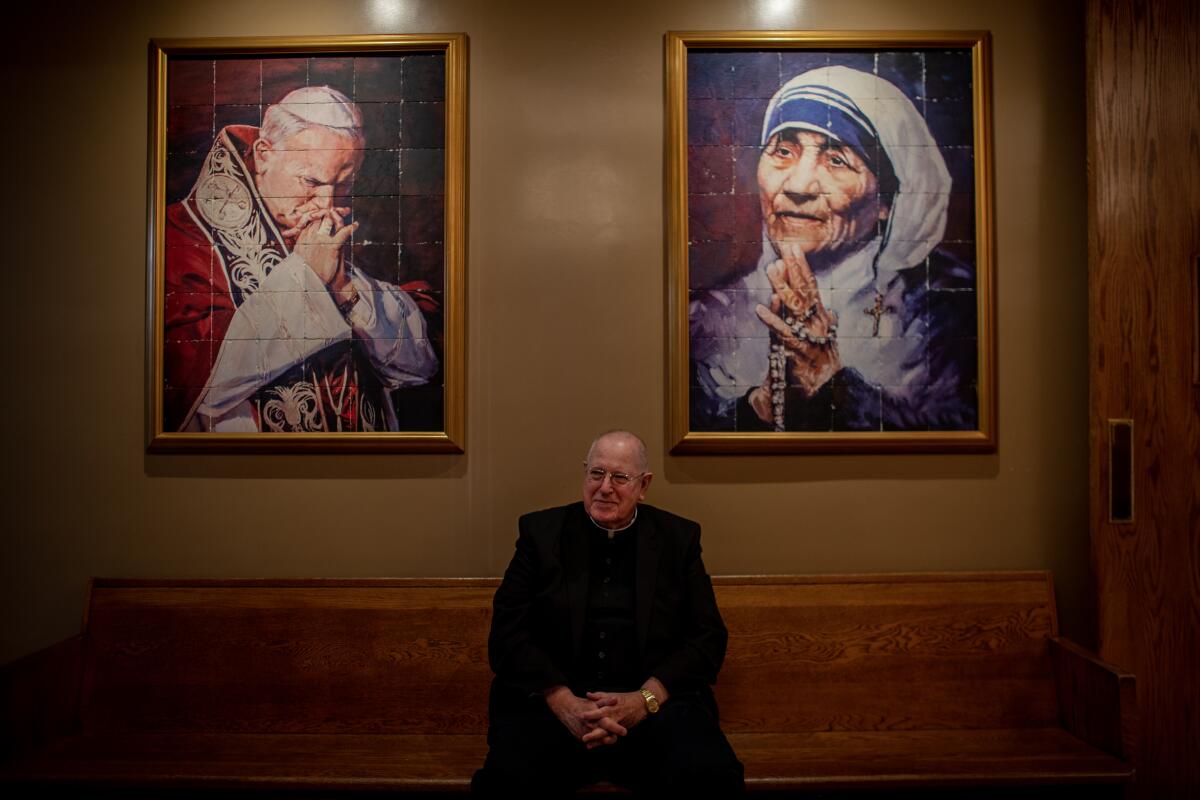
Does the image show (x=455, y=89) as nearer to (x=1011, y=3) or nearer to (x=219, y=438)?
(x=219, y=438)

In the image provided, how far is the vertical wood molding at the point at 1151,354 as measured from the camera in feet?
8.84

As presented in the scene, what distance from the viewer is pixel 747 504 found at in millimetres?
2904

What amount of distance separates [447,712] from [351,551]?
0.67 m

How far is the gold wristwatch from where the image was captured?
229cm

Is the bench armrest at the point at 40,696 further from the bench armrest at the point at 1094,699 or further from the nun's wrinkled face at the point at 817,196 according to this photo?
the bench armrest at the point at 1094,699

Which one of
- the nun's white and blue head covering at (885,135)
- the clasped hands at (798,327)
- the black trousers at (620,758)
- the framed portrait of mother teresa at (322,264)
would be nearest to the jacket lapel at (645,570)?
the black trousers at (620,758)

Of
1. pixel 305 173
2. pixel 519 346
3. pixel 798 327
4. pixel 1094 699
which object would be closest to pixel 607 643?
pixel 519 346

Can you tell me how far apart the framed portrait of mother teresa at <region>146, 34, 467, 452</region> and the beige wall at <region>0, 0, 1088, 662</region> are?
10 cm

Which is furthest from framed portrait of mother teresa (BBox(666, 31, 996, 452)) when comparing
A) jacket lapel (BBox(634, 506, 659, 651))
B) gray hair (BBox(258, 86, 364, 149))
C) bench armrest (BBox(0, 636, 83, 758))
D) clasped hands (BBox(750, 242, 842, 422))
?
bench armrest (BBox(0, 636, 83, 758))

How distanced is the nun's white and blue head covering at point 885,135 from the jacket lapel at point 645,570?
1298mm

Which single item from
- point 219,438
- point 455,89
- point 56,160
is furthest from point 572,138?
point 56,160

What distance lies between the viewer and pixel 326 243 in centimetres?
290

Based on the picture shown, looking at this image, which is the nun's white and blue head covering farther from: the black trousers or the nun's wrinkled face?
the black trousers

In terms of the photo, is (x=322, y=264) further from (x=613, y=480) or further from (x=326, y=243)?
(x=613, y=480)
